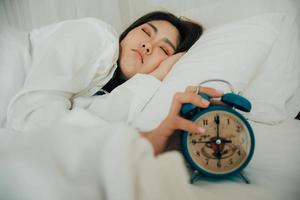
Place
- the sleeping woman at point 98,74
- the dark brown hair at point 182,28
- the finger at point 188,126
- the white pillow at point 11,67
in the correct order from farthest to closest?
the dark brown hair at point 182,28 < the white pillow at point 11,67 < the sleeping woman at point 98,74 < the finger at point 188,126

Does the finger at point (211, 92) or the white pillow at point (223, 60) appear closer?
the finger at point (211, 92)

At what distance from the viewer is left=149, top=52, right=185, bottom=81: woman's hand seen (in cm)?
78

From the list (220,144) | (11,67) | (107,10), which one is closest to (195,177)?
(220,144)

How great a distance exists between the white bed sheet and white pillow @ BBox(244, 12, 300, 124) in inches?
1.2

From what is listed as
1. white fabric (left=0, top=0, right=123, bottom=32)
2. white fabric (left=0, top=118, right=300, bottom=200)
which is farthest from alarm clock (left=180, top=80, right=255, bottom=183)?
white fabric (left=0, top=0, right=123, bottom=32)

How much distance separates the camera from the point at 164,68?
80 cm

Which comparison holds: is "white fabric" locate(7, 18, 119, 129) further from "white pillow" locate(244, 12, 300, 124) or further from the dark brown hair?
"white pillow" locate(244, 12, 300, 124)

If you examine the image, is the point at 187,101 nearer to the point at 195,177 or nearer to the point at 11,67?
the point at 195,177

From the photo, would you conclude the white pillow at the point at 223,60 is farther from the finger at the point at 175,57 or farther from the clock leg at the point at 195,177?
the clock leg at the point at 195,177

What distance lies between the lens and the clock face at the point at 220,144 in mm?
490

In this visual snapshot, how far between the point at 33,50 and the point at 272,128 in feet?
1.92

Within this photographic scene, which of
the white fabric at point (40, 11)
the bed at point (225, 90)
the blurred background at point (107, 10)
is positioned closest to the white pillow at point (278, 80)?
the bed at point (225, 90)

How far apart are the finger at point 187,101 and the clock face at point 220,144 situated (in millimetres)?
21

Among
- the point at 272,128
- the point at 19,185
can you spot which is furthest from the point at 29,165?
the point at 272,128
